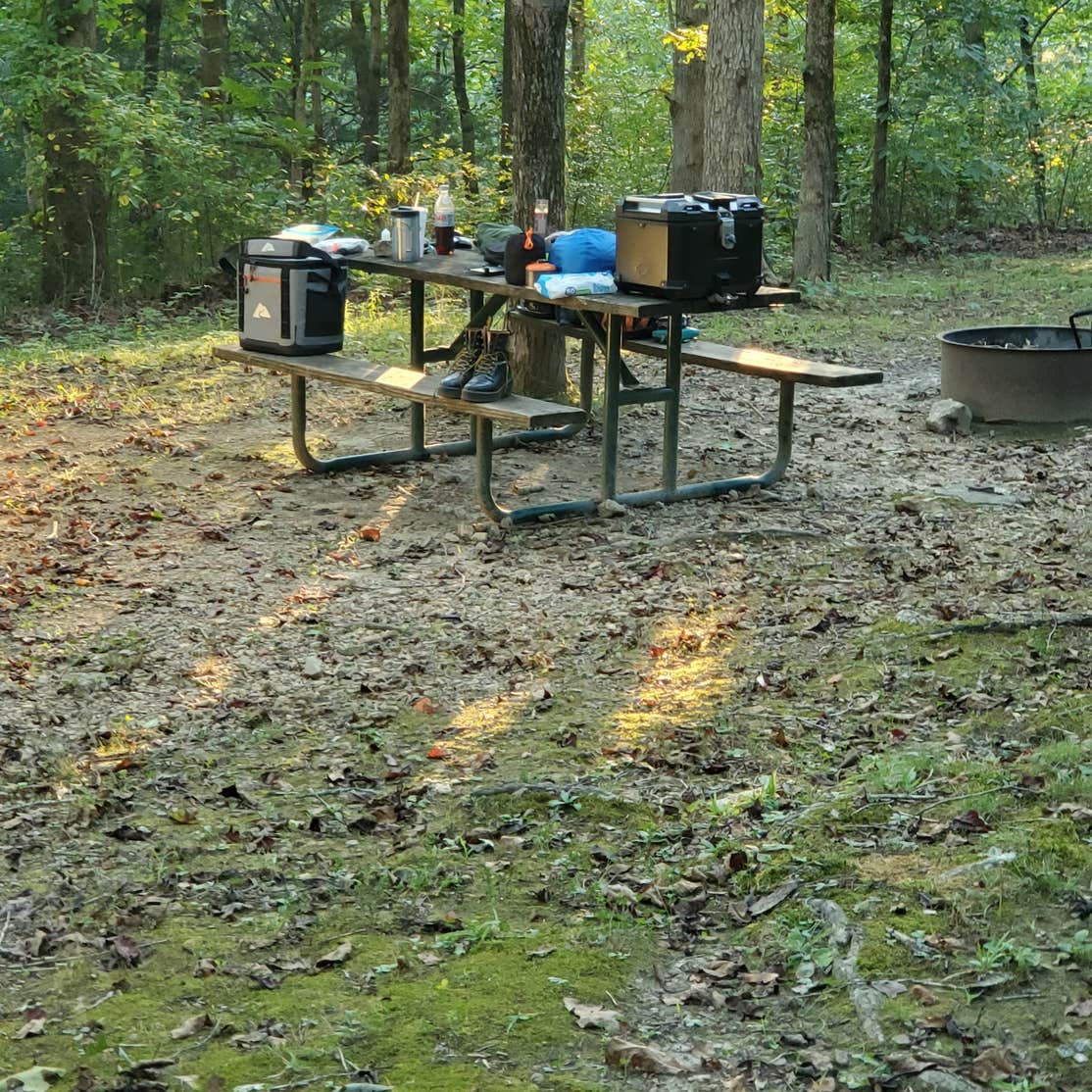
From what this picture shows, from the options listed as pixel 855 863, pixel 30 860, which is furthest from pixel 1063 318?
pixel 30 860

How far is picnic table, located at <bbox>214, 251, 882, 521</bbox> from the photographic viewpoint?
680 cm

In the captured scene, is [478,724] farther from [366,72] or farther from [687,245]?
[366,72]

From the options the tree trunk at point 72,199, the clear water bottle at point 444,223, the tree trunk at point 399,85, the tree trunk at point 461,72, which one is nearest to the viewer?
the clear water bottle at point 444,223

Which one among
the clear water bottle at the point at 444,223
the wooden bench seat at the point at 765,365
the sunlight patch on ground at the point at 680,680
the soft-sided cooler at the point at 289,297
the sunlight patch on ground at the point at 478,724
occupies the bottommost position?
the sunlight patch on ground at the point at 478,724

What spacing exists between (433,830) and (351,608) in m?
1.98

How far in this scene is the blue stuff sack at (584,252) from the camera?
22.9ft

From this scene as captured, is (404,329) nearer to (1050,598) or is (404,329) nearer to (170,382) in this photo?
(170,382)

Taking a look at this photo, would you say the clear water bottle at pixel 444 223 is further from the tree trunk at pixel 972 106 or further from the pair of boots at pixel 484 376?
the tree trunk at pixel 972 106

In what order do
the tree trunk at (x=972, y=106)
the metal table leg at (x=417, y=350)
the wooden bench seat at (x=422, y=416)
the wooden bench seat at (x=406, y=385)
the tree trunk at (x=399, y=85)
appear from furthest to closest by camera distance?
the tree trunk at (x=972, y=106), the tree trunk at (x=399, y=85), the metal table leg at (x=417, y=350), the wooden bench seat at (x=422, y=416), the wooden bench seat at (x=406, y=385)

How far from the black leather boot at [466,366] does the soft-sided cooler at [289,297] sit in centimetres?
76

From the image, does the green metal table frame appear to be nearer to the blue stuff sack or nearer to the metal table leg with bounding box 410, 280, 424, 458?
the metal table leg with bounding box 410, 280, 424, 458

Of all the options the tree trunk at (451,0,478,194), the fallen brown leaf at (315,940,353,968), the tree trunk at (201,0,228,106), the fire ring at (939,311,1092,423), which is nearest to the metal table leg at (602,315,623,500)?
the fire ring at (939,311,1092,423)

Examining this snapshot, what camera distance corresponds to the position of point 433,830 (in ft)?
13.6

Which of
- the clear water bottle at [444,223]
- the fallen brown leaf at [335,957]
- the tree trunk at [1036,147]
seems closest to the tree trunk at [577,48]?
the tree trunk at [1036,147]
